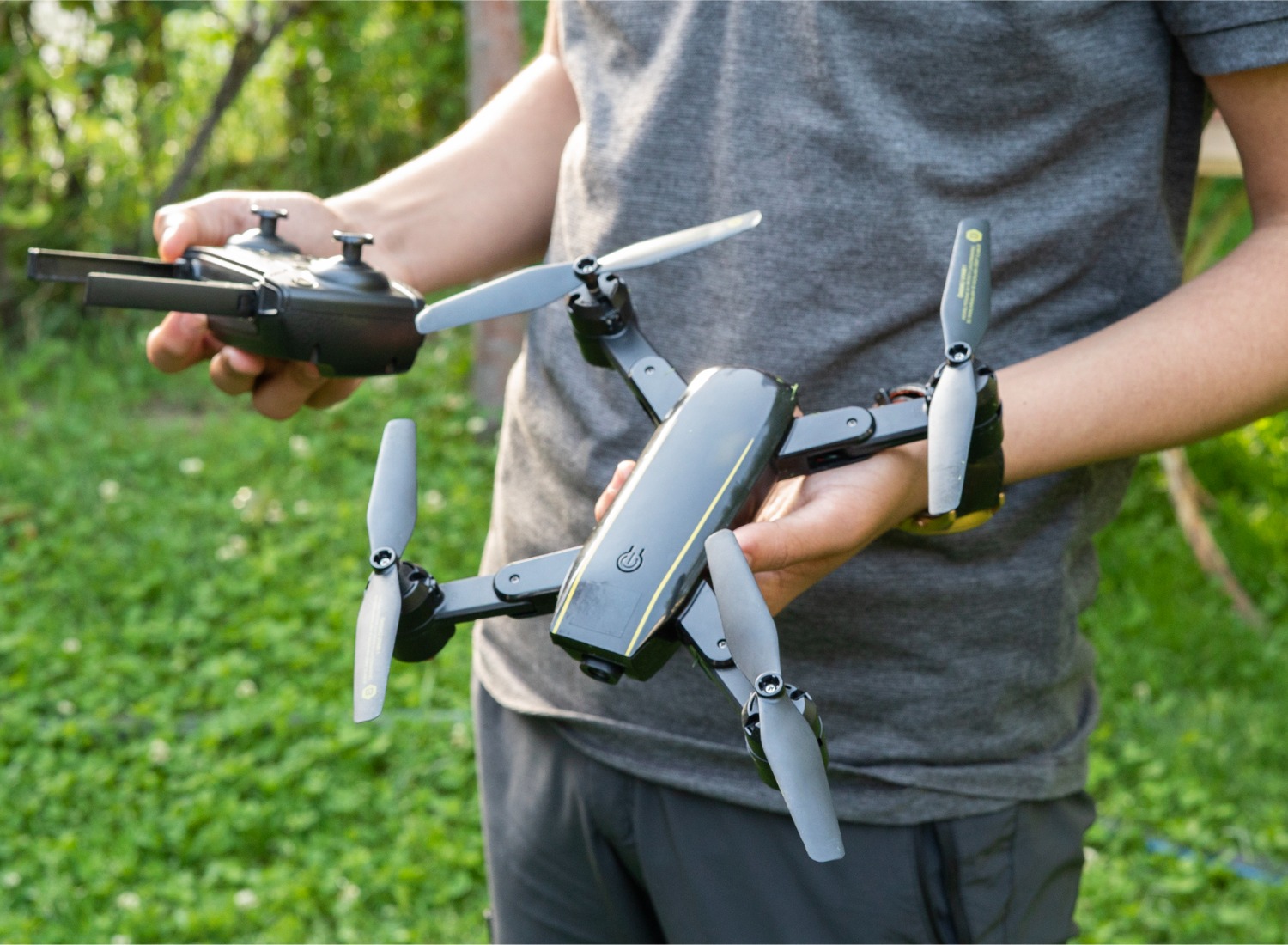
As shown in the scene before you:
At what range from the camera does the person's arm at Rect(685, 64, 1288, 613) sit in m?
0.89

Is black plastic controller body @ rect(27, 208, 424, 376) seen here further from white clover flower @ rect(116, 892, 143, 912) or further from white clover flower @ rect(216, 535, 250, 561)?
white clover flower @ rect(216, 535, 250, 561)

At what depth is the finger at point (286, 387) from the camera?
111cm

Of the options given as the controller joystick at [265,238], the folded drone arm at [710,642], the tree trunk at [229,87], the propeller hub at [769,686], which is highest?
the controller joystick at [265,238]

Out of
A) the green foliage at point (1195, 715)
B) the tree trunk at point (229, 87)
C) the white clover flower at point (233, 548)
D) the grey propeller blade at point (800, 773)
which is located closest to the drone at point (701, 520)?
the grey propeller blade at point (800, 773)

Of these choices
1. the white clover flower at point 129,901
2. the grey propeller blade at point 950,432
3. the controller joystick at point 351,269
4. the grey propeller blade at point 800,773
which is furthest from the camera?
the white clover flower at point 129,901

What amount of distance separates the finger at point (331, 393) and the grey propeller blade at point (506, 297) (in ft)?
0.52

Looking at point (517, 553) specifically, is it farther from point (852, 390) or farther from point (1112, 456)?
point (1112, 456)

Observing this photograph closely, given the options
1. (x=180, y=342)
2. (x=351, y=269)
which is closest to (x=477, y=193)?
(x=351, y=269)

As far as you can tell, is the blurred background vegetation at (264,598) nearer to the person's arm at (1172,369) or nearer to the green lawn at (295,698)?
the green lawn at (295,698)

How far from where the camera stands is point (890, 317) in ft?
3.16

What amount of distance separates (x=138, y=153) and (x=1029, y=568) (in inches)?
163

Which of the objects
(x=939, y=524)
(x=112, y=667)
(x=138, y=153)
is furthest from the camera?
(x=138, y=153)

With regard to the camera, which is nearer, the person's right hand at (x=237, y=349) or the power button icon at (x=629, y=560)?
the power button icon at (x=629, y=560)

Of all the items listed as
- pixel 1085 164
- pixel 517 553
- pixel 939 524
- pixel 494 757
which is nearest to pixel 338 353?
pixel 517 553
